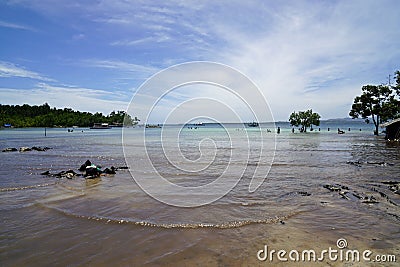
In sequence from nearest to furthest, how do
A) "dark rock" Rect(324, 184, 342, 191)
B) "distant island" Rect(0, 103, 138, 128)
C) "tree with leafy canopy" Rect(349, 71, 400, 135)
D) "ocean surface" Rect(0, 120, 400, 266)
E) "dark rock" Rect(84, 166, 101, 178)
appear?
"ocean surface" Rect(0, 120, 400, 266) < "dark rock" Rect(324, 184, 342, 191) < "dark rock" Rect(84, 166, 101, 178) < "tree with leafy canopy" Rect(349, 71, 400, 135) < "distant island" Rect(0, 103, 138, 128)

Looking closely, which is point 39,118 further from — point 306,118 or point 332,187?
point 332,187

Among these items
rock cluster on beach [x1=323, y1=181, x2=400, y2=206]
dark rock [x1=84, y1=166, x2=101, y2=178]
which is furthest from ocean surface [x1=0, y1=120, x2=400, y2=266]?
dark rock [x1=84, y1=166, x2=101, y2=178]

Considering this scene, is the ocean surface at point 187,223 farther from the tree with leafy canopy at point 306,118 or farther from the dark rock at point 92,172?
the tree with leafy canopy at point 306,118

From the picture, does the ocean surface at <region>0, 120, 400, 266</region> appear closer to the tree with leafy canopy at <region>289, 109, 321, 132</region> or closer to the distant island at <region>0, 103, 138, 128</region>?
the tree with leafy canopy at <region>289, 109, 321, 132</region>

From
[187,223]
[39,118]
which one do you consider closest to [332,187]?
[187,223]

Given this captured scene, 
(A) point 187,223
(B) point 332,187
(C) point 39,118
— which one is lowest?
(A) point 187,223

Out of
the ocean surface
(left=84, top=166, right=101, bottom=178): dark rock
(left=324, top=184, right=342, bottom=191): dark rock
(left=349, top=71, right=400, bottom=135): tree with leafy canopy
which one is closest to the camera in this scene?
the ocean surface

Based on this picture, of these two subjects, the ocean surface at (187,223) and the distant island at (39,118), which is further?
the distant island at (39,118)

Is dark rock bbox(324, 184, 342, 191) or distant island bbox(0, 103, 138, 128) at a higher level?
distant island bbox(0, 103, 138, 128)

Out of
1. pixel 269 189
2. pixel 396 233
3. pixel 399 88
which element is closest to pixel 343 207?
pixel 396 233

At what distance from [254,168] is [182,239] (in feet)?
33.5

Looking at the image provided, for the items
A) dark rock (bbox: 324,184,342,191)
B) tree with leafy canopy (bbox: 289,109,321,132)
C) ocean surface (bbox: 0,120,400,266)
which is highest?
tree with leafy canopy (bbox: 289,109,321,132)

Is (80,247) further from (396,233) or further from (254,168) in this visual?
(254,168)

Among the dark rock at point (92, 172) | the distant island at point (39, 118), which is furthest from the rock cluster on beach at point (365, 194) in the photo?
the distant island at point (39, 118)
